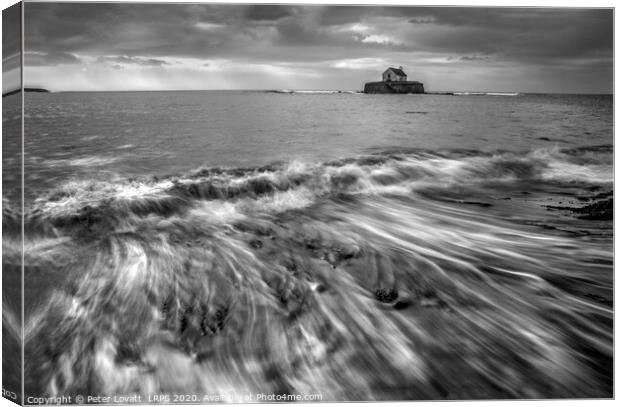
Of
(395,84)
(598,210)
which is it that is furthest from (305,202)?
(598,210)

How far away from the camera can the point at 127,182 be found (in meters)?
3.30

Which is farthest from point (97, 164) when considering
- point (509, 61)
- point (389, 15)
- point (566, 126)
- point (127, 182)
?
point (566, 126)

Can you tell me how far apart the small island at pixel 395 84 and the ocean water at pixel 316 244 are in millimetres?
89

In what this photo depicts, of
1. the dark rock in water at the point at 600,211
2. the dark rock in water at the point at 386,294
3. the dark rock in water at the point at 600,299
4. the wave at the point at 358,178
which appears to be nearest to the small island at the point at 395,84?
the wave at the point at 358,178

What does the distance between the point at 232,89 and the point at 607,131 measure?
3.00 metres

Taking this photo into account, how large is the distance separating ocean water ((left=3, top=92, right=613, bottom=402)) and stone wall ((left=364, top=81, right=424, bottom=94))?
8cm

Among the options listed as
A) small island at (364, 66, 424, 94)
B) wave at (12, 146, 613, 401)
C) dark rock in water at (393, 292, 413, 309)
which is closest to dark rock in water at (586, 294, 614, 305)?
wave at (12, 146, 613, 401)

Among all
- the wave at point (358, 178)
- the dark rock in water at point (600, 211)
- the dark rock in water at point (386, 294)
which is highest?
the wave at point (358, 178)

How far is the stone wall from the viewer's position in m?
3.45

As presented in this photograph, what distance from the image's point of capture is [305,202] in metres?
3.46

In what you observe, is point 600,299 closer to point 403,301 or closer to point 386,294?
point 403,301

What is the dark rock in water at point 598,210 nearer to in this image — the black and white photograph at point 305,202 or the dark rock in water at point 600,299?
the black and white photograph at point 305,202

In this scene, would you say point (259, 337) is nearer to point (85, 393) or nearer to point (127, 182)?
point (85, 393)

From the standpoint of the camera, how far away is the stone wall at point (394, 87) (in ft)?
11.3
